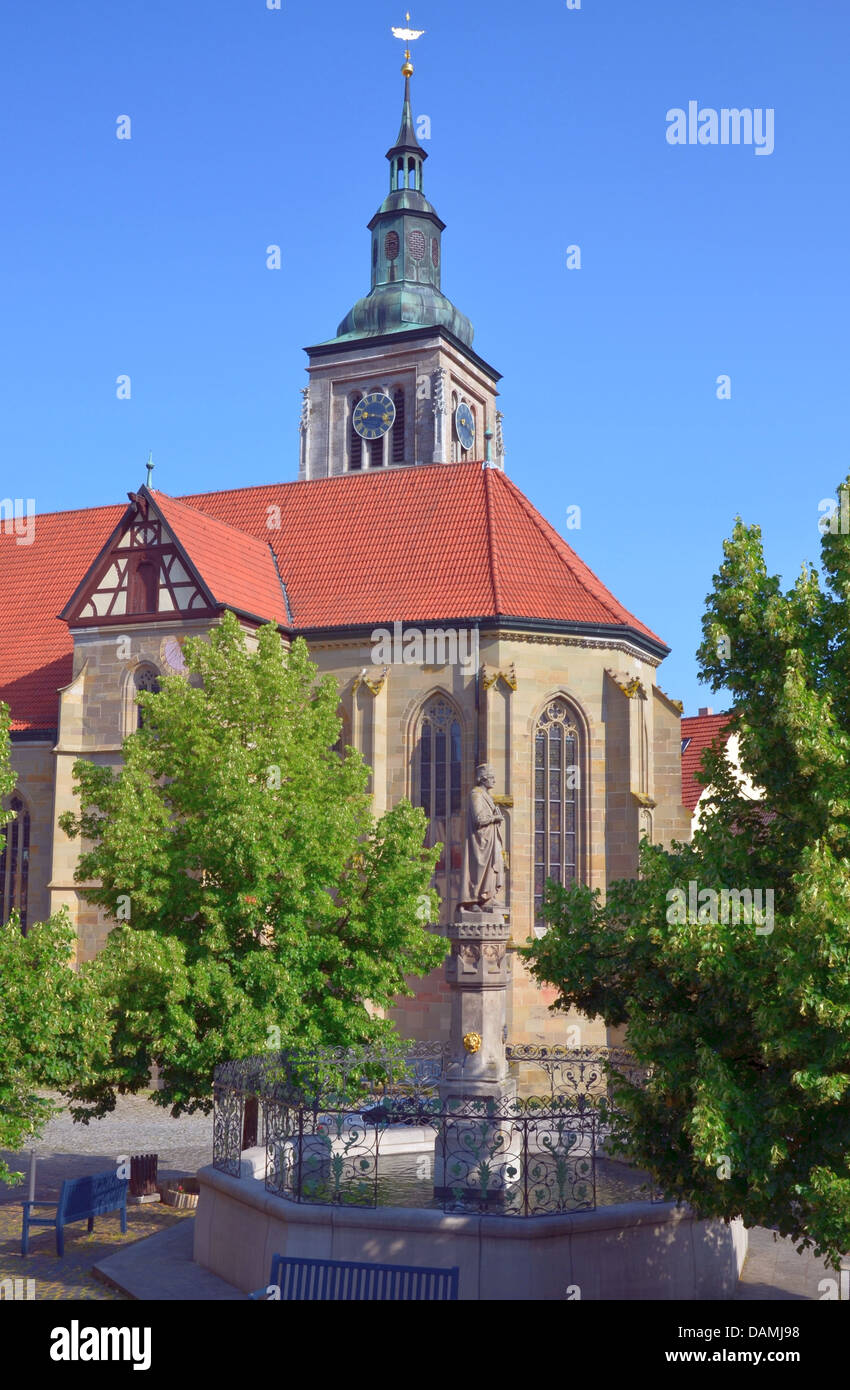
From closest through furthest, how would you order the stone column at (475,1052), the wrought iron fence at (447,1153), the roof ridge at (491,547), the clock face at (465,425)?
1. the wrought iron fence at (447,1153)
2. the stone column at (475,1052)
3. the roof ridge at (491,547)
4. the clock face at (465,425)

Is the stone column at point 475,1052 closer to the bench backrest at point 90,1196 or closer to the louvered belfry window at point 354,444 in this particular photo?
the bench backrest at point 90,1196

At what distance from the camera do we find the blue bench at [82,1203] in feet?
51.8

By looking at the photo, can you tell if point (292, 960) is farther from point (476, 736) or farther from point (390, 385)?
point (390, 385)

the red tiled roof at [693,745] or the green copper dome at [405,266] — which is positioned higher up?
the green copper dome at [405,266]

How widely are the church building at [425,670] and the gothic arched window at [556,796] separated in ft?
0.16

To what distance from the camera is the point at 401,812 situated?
66.8 feet

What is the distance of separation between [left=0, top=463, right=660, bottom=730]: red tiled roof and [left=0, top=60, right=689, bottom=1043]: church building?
0.26 feet

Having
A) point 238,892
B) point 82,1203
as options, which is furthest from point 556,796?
point 82,1203

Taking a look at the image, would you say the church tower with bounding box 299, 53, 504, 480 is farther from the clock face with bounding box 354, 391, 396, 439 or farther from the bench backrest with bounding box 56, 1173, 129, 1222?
the bench backrest with bounding box 56, 1173, 129, 1222

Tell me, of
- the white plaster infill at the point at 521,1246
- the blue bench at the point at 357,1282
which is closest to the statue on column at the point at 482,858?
the white plaster infill at the point at 521,1246

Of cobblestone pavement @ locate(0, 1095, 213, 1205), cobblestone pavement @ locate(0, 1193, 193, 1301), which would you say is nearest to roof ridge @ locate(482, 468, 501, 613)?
cobblestone pavement @ locate(0, 1095, 213, 1205)

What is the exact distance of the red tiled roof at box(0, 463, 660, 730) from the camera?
32.5 meters
